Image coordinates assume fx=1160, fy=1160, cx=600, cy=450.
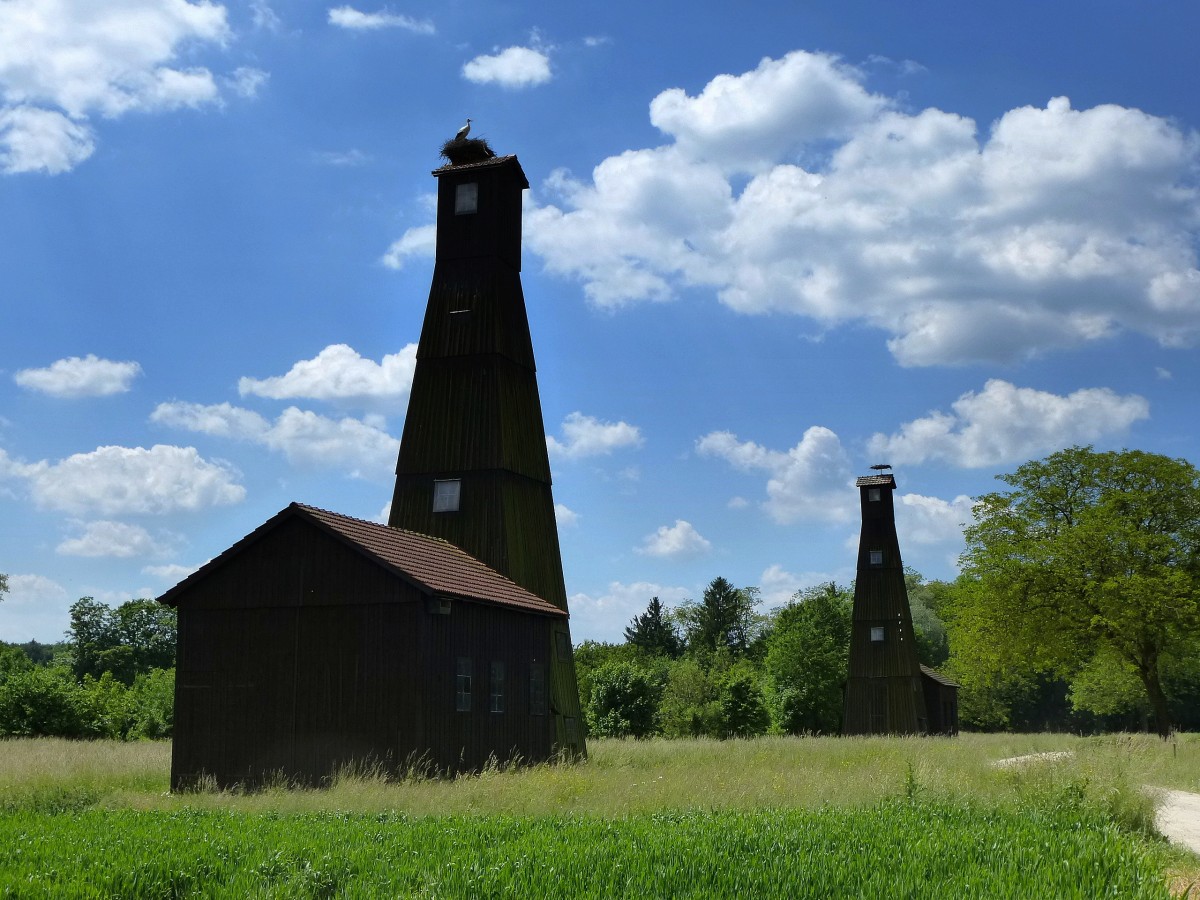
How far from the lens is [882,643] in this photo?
49.8m

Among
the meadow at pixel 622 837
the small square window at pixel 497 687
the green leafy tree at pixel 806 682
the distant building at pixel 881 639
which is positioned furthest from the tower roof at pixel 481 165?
the green leafy tree at pixel 806 682

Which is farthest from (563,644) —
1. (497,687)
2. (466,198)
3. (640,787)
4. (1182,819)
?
(1182,819)

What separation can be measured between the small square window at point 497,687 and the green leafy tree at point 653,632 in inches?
2493

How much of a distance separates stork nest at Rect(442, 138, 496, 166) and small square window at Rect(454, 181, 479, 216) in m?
0.91

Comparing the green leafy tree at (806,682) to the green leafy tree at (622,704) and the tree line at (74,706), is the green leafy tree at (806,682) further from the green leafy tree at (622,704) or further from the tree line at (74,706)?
the tree line at (74,706)

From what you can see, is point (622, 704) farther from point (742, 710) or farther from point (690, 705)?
point (690, 705)

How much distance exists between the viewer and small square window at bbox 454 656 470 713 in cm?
Result: 2345

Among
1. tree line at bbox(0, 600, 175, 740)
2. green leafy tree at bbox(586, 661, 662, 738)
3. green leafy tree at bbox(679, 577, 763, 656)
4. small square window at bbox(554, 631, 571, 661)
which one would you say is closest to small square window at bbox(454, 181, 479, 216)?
small square window at bbox(554, 631, 571, 661)

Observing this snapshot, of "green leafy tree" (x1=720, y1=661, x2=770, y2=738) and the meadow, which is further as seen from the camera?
"green leafy tree" (x1=720, y1=661, x2=770, y2=738)

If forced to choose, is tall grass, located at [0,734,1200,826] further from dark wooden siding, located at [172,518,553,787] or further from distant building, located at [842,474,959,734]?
distant building, located at [842,474,959,734]

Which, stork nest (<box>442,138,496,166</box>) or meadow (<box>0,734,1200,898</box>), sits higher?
stork nest (<box>442,138,496,166</box>)

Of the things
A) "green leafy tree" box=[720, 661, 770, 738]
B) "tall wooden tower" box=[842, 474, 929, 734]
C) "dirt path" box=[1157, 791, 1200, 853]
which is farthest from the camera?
"green leafy tree" box=[720, 661, 770, 738]

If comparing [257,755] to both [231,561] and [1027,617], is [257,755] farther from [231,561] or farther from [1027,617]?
[1027,617]

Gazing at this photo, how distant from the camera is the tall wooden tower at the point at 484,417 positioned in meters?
28.8
